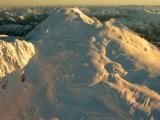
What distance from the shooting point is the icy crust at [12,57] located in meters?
17.0

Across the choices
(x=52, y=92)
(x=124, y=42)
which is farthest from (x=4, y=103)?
(x=124, y=42)

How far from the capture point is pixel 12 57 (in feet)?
57.1

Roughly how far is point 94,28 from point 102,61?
13.5 ft

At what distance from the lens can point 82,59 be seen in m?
19.4

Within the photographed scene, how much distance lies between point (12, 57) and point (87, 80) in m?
3.36

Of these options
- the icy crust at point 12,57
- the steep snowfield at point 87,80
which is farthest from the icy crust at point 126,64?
the icy crust at point 12,57

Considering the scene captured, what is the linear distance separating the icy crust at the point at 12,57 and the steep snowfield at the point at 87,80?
11.5 inches

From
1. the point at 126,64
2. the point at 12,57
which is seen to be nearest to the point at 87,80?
the point at 126,64

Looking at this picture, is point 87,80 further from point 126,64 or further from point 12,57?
point 12,57

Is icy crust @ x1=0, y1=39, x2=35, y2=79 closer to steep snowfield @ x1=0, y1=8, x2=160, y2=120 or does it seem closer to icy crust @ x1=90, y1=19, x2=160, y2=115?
steep snowfield @ x1=0, y1=8, x2=160, y2=120

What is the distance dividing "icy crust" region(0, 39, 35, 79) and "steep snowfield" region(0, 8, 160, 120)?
29 centimetres

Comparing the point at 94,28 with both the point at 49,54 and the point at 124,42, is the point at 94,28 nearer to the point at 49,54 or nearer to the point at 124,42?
the point at 124,42

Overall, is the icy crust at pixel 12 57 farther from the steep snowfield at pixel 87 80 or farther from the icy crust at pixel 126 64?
the icy crust at pixel 126 64

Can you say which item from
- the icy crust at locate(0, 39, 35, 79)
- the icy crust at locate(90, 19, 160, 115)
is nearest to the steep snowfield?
the icy crust at locate(90, 19, 160, 115)
